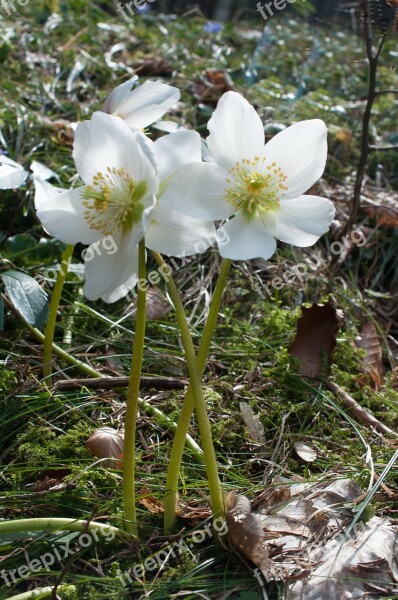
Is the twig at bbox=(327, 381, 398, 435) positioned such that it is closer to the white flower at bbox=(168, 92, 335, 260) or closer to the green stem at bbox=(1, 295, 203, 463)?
the green stem at bbox=(1, 295, 203, 463)

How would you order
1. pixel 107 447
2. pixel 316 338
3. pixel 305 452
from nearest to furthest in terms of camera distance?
pixel 107 447 → pixel 305 452 → pixel 316 338

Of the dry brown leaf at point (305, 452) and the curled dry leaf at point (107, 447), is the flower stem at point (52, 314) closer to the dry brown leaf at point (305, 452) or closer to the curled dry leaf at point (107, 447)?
the curled dry leaf at point (107, 447)

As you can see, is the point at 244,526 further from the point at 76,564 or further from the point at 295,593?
the point at 76,564

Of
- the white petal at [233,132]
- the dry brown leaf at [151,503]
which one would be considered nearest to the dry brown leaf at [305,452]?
the dry brown leaf at [151,503]

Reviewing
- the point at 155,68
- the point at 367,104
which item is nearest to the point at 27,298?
the point at 367,104

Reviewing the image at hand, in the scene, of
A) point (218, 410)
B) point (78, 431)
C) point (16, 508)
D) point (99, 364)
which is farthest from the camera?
point (99, 364)

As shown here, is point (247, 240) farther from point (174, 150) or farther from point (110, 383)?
point (110, 383)

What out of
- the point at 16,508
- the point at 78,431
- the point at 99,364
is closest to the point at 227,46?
the point at 99,364
